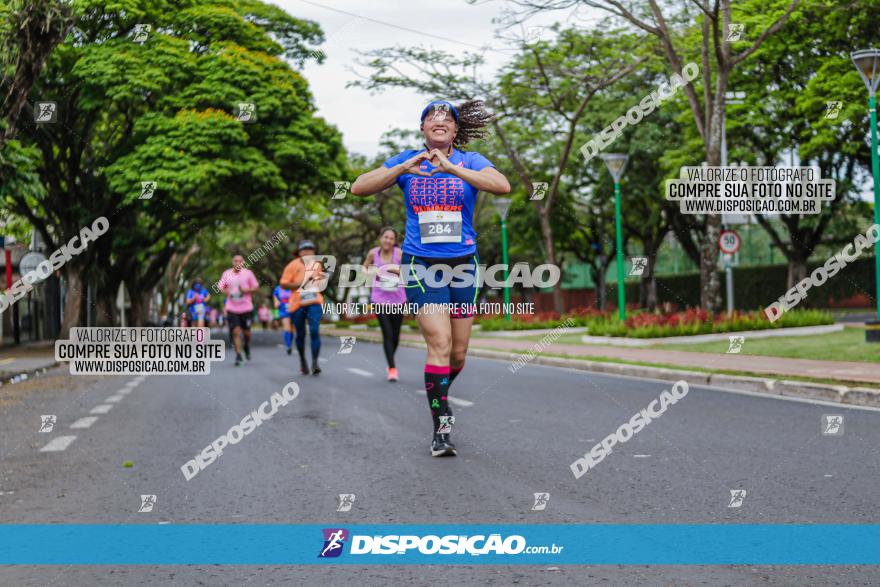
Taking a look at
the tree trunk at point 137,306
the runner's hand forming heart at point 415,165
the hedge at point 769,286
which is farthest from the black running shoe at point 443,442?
the tree trunk at point 137,306

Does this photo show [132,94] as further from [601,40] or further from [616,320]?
[616,320]

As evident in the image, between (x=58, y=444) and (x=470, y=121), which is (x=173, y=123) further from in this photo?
(x=470, y=121)

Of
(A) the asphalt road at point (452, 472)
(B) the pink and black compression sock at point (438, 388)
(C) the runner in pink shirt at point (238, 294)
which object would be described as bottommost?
(A) the asphalt road at point (452, 472)

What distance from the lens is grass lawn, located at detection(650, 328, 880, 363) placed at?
13.2m

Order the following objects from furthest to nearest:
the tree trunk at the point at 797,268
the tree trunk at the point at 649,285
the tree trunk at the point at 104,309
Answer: the tree trunk at the point at 649,285, the tree trunk at the point at 797,268, the tree trunk at the point at 104,309

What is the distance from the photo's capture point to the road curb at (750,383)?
8953 millimetres

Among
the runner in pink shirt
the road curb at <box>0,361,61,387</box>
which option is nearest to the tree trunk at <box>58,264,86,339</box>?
the road curb at <box>0,361,61,387</box>

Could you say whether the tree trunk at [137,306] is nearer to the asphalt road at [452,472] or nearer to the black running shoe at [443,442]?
the asphalt road at [452,472]

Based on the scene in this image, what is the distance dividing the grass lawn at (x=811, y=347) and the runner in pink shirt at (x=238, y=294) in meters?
7.29

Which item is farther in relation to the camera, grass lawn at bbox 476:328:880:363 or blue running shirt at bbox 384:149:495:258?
grass lawn at bbox 476:328:880:363

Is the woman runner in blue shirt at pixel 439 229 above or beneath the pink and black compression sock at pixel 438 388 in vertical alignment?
above

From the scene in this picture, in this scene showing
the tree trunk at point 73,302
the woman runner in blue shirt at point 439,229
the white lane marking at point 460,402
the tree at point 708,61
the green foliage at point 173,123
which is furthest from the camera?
the tree trunk at point 73,302

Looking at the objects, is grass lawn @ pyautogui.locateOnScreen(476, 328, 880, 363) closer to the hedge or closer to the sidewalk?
the sidewalk

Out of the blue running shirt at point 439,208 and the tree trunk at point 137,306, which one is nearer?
the blue running shirt at point 439,208
